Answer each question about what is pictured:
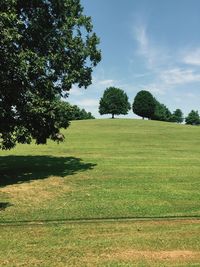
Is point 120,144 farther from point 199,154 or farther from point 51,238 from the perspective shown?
point 51,238

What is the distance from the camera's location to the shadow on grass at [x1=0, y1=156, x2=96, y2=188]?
2216cm

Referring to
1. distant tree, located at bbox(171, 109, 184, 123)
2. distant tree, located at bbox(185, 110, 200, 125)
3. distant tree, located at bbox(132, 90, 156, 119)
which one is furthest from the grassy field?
distant tree, located at bbox(171, 109, 184, 123)

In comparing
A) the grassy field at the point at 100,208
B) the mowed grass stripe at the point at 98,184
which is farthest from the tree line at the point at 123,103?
the grassy field at the point at 100,208

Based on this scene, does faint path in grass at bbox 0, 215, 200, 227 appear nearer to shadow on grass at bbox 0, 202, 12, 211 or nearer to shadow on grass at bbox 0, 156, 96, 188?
shadow on grass at bbox 0, 202, 12, 211

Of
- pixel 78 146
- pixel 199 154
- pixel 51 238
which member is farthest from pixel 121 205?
pixel 78 146

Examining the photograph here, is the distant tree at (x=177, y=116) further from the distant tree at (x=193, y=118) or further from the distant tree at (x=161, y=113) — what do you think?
the distant tree at (x=193, y=118)

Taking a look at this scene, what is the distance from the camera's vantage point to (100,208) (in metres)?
15.0

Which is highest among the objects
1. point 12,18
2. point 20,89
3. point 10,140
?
point 12,18

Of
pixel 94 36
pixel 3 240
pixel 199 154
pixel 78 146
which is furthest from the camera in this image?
pixel 78 146

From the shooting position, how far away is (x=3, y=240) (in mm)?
10914

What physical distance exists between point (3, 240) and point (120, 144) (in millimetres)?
30426

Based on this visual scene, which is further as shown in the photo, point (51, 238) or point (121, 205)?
point (121, 205)

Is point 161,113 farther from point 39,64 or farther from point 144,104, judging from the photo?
point 39,64

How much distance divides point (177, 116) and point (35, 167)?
163667mm
